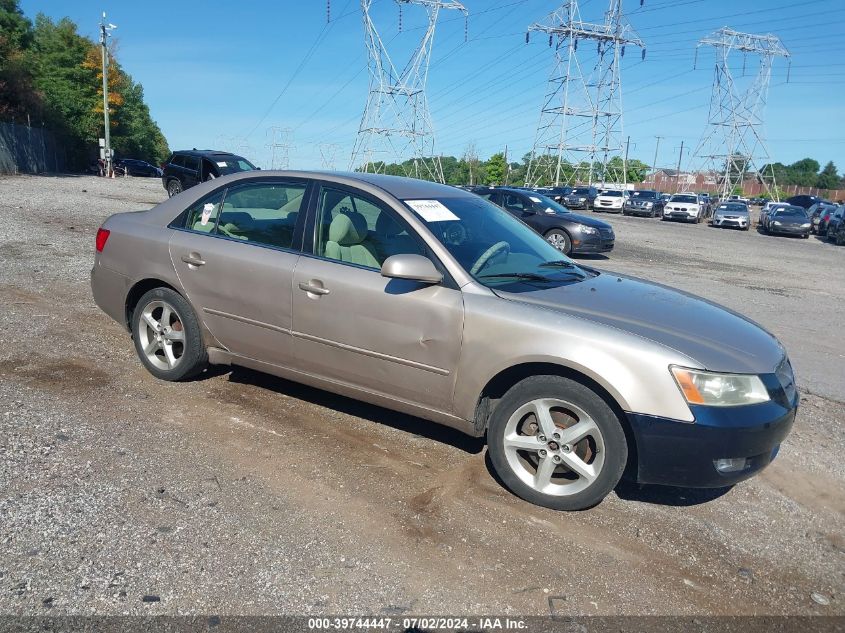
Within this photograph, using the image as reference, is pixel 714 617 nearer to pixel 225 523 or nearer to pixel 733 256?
pixel 225 523

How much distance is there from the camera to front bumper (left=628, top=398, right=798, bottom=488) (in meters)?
3.26

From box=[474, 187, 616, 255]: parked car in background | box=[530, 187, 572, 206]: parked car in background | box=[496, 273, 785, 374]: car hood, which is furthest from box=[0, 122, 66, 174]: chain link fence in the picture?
box=[496, 273, 785, 374]: car hood

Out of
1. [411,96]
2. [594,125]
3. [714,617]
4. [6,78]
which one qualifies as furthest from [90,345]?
[594,125]

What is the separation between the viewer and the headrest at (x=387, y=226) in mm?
4211

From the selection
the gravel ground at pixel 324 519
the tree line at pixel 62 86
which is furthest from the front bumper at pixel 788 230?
the tree line at pixel 62 86

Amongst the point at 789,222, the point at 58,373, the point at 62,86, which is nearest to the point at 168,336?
the point at 58,373

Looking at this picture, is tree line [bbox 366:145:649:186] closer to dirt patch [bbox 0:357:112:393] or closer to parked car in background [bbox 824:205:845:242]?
parked car in background [bbox 824:205:845:242]

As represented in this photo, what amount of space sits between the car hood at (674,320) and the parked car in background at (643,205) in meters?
39.3

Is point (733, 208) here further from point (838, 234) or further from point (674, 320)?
point (674, 320)

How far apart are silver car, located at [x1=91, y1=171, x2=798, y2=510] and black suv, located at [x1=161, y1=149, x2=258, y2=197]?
17.8m

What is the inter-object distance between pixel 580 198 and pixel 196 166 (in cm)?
2746

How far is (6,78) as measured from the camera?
1553 inches

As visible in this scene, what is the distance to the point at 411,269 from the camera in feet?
12.3

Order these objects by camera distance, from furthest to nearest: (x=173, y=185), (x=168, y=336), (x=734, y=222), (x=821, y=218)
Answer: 1. (x=734, y=222)
2. (x=821, y=218)
3. (x=173, y=185)
4. (x=168, y=336)
